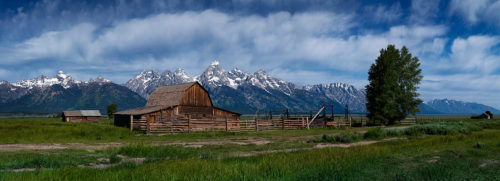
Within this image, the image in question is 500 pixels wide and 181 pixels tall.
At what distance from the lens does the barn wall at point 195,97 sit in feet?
157

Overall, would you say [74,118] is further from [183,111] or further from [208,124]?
[208,124]

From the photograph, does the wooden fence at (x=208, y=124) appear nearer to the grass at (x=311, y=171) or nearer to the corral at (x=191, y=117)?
the corral at (x=191, y=117)

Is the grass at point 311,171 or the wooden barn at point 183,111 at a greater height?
the wooden barn at point 183,111

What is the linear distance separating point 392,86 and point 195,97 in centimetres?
3067

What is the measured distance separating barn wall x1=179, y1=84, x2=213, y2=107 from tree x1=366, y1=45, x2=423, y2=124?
26.1 metres

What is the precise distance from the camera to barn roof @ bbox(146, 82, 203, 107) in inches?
1864

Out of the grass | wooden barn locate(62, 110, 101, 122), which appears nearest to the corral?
the grass

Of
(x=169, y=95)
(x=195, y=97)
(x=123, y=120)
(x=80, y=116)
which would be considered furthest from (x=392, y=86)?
(x=80, y=116)

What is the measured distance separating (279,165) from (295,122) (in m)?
34.2

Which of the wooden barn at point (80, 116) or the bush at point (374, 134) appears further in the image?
the wooden barn at point (80, 116)

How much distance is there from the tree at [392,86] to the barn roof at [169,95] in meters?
28.5

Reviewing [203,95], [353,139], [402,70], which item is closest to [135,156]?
[353,139]

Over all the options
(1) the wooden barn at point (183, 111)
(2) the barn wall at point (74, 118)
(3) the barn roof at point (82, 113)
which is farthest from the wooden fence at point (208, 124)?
(3) the barn roof at point (82, 113)

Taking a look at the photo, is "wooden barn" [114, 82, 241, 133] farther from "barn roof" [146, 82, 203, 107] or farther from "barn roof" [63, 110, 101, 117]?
"barn roof" [63, 110, 101, 117]
